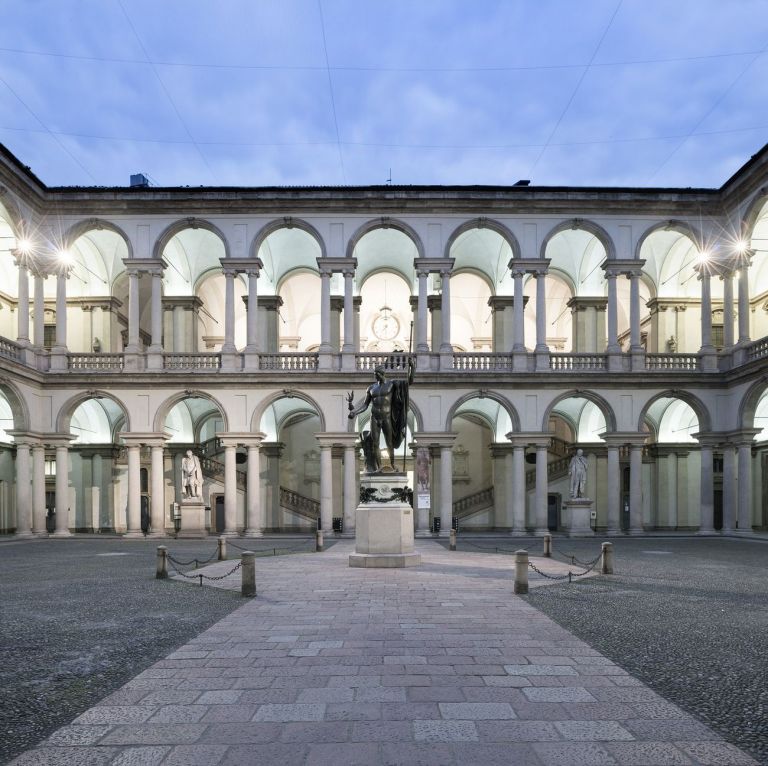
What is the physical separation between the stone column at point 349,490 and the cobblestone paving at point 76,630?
36.6 ft

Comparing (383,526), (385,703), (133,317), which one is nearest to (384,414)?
(383,526)

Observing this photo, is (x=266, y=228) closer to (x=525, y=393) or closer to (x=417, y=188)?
(x=417, y=188)

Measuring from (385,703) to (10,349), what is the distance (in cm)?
2497

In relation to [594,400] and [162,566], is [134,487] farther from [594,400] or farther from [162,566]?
[594,400]

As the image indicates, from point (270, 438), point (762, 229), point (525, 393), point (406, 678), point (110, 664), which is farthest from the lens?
point (270, 438)

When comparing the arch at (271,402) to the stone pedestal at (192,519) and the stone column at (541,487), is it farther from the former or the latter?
the stone column at (541,487)

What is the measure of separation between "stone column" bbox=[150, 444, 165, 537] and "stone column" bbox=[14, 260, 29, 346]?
6.89m

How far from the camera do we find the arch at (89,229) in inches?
1084

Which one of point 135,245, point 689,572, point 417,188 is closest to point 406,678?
point 689,572

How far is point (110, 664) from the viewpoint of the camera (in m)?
7.03

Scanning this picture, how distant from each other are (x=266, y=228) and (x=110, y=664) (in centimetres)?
2307

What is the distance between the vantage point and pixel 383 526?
14547 mm

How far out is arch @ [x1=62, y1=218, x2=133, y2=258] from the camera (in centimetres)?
2753

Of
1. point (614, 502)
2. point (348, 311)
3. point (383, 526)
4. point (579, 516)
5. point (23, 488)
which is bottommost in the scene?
point (579, 516)
